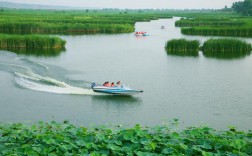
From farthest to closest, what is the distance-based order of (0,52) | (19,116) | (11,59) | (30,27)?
(30,27), (0,52), (11,59), (19,116)

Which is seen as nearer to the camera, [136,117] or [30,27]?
[136,117]

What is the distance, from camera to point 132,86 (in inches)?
976

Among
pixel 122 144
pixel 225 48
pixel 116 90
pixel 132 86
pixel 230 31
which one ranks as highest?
pixel 230 31

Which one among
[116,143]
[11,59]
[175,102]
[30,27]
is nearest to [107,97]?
[175,102]

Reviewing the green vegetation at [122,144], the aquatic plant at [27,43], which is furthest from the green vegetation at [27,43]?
the green vegetation at [122,144]

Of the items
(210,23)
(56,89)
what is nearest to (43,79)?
(56,89)

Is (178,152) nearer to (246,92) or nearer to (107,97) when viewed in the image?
(107,97)

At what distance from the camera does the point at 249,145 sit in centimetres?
1029

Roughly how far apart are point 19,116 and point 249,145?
38.0ft

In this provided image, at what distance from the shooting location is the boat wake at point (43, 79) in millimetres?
23047

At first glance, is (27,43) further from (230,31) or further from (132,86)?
(230,31)

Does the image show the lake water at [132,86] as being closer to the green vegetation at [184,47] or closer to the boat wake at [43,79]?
the boat wake at [43,79]

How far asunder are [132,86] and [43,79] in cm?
619

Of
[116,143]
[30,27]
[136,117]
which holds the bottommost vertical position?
[136,117]
